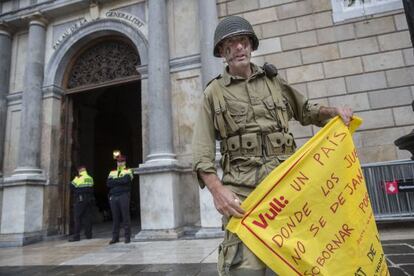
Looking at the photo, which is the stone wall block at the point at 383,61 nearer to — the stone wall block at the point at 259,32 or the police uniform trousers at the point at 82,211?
the stone wall block at the point at 259,32

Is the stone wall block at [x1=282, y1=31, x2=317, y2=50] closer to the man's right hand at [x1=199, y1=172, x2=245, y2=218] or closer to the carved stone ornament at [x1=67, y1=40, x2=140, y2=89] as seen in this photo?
the carved stone ornament at [x1=67, y1=40, x2=140, y2=89]

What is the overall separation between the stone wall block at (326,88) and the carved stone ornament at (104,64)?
14.9 feet

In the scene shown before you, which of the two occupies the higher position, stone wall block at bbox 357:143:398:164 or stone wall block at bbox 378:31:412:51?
stone wall block at bbox 378:31:412:51

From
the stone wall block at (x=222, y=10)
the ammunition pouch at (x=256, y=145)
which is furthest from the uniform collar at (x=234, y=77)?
the stone wall block at (x=222, y=10)

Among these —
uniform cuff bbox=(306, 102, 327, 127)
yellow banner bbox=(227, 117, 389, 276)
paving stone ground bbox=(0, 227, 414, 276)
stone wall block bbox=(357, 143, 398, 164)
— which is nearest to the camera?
yellow banner bbox=(227, 117, 389, 276)

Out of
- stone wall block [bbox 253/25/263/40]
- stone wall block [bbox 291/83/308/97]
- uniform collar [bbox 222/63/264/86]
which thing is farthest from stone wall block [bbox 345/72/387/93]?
uniform collar [bbox 222/63/264/86]

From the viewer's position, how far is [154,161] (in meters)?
7.48

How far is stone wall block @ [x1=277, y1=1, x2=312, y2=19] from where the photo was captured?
7809 mm

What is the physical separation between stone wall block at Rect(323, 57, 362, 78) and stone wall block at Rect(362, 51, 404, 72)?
14 cm

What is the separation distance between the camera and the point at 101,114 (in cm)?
1600

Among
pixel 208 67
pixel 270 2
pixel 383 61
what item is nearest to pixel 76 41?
pixel 208 67

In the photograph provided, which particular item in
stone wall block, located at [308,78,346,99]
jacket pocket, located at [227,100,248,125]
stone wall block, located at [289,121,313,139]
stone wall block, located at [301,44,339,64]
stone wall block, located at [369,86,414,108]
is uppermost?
stone wall block, located at [301,44,339,64]

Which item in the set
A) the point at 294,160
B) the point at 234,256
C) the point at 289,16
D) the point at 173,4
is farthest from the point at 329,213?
the point at 173,4

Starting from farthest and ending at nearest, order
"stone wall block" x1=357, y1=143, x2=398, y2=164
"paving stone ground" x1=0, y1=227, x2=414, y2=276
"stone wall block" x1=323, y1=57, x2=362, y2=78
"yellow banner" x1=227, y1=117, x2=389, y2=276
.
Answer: "stone wall block" x1=323, y1=57, x2=362, y2=78
"stone wall block" x1=357, y1=143, x2=398, y2=164
"paving stone ground" x1=0, y1=227, x2=414, y2=276
"yellow banner" x1=227, y1=117, x2=389, y2=276
